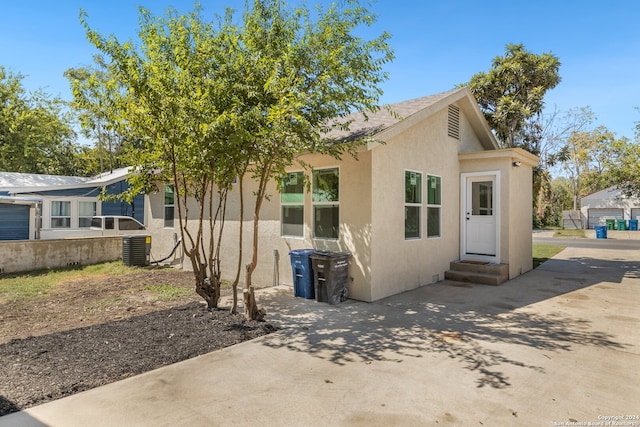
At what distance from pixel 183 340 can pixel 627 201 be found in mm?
44339

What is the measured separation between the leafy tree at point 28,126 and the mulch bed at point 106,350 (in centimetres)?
2436

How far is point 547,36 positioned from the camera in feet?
45.5

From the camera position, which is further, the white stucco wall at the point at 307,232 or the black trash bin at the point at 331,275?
the white stucco wall at the point at 307,232

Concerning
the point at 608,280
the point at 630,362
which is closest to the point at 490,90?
the point at 608,280

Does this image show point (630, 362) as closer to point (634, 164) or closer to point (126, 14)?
point (126, 14)

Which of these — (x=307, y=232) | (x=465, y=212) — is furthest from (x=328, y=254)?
(x=465, y=212)

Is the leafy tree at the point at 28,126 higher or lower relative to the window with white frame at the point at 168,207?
higher

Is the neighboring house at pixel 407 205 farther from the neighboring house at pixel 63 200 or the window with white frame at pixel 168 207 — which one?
the neighboring house at pixel 63 200

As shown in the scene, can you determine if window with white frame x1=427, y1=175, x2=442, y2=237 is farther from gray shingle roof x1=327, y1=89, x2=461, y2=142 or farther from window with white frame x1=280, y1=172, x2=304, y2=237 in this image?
window with white frame x1=280, y1=172, x2=304, y2=237

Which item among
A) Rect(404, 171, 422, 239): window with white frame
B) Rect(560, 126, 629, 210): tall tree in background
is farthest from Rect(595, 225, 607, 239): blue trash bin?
Rect(404, 171, 422, 239): window with white frame

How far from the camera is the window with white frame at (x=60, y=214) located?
1694 centimetres

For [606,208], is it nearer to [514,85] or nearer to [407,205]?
[514,85]

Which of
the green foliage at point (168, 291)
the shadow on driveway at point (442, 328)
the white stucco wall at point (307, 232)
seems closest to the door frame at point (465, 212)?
the shadow on driveway at point (442, 328)

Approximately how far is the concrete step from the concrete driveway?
2.03m
